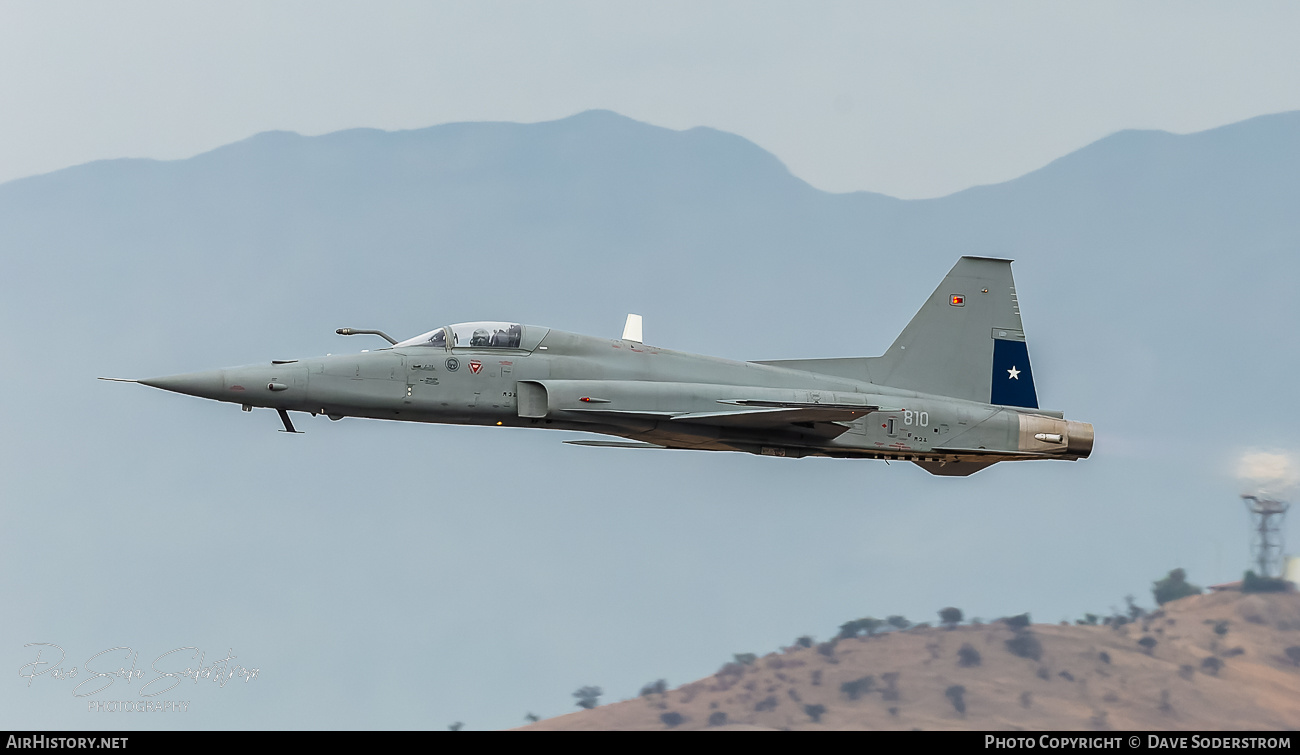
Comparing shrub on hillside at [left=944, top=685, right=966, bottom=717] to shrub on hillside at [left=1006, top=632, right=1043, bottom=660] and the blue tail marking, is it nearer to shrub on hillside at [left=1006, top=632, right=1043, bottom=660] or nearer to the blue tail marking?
shrub on hillside at [left=1006, top=632, right=1043, bottom=660]

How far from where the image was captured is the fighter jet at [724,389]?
52.3 ft

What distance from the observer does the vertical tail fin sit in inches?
729

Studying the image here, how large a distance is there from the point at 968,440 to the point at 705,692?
13.0 m

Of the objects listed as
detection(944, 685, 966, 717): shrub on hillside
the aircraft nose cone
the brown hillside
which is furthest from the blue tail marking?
the aircraft nose cone

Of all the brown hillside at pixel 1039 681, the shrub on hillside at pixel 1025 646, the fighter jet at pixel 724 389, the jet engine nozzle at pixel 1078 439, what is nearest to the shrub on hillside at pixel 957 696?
the brown hillside at pixel 1039 681

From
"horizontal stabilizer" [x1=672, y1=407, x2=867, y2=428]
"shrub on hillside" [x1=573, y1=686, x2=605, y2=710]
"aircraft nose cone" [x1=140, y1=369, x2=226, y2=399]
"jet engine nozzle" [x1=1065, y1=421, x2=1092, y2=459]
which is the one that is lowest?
"shrub on hillside" [x1=573, y1=686, x2=605, y2=710]

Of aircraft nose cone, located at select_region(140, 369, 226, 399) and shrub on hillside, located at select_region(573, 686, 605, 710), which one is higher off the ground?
aircraft nose cone, located at select_region(140, 369, 226, 399)

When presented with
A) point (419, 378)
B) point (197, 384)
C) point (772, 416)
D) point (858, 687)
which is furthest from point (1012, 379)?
point (197, 384)

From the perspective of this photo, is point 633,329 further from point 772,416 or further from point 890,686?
point 890,686

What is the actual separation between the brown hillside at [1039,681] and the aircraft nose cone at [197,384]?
15.5 m

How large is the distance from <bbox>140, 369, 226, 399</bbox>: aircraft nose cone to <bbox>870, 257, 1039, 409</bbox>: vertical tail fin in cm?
956

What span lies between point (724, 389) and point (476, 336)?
359 centimetres

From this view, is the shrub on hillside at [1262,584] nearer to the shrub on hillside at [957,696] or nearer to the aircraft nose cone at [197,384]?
the shrub on hillside at [957,696]

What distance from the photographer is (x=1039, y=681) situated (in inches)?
1060
